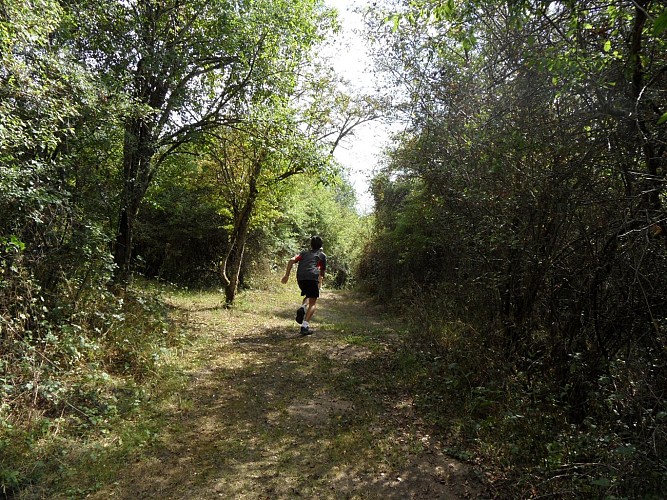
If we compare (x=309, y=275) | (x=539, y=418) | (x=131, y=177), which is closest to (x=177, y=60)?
(x=131, y=177)

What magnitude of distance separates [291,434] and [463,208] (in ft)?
12.6

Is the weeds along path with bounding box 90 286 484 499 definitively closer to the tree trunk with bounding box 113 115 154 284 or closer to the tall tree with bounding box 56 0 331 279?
the tree trunk with bounding box 113 115 154 284

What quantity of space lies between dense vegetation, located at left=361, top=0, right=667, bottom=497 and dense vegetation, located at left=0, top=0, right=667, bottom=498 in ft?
0.08

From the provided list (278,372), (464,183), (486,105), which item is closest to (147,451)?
(278,372)

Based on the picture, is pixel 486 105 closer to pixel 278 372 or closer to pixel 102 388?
pixel 278 372

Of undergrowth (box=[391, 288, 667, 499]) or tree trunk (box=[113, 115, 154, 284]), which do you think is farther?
tree trunk (box=[113, 115, 154, 284])

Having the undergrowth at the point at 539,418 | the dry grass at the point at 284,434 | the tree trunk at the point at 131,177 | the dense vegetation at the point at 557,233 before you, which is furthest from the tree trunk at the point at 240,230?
the undergrowth at the point at 539,418

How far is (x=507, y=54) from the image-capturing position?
4590 millimetres

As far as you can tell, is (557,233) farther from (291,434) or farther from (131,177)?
(131,177)

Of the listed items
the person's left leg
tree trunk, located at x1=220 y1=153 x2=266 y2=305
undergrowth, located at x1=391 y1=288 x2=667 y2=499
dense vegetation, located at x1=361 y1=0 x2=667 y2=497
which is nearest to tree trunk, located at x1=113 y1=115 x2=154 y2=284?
tree trunk, located at x1=220 y1=153 x2=266 y2=305

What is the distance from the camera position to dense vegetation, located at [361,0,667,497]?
3111mm

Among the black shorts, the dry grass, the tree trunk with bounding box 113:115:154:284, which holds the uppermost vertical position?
the tree trunk with bounding box 113:115:154:284

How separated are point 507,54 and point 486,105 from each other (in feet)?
2.76

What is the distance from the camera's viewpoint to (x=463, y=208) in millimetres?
5816
